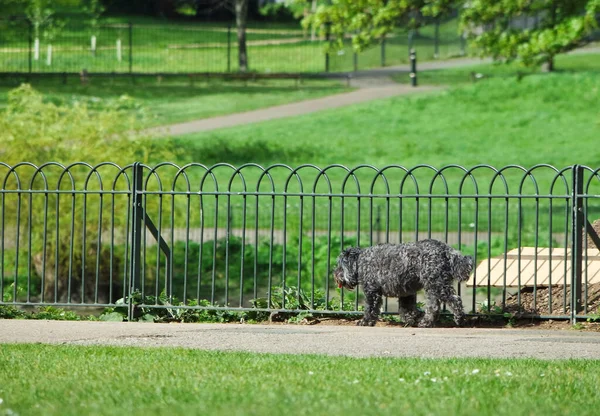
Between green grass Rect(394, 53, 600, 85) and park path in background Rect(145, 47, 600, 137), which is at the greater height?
green grass Rect(394, 53, 600, 85)

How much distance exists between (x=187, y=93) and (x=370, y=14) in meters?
19.9

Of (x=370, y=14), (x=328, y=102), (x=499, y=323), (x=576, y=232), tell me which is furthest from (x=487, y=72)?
(x=576, y=232)

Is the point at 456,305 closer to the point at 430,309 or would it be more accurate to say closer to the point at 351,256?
the point at 430,309

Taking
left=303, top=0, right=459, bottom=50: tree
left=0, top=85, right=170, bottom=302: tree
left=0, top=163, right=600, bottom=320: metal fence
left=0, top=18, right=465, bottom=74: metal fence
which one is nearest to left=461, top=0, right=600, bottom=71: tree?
left=303, top=0, right=459, bottom=50: tree

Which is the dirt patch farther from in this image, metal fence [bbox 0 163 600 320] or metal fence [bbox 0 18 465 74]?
metal fence [bbox 0 18 465 74]

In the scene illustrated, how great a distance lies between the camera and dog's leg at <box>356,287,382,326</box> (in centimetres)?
981

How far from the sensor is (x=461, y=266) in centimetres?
948

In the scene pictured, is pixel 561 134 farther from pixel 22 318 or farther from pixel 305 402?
pixel 305 402

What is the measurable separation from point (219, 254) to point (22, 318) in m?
10.2

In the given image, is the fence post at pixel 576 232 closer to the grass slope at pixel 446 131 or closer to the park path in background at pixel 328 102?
the grass slope at pixel 446 131

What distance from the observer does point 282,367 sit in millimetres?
7371

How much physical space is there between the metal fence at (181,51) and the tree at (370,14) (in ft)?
68.7

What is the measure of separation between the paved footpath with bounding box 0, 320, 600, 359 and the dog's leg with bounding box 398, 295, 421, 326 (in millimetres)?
289

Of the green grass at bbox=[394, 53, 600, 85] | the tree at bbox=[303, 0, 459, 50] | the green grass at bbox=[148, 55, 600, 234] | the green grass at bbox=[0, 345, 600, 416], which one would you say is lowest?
the green grass at bbox=[0, 345, 600, 416]
